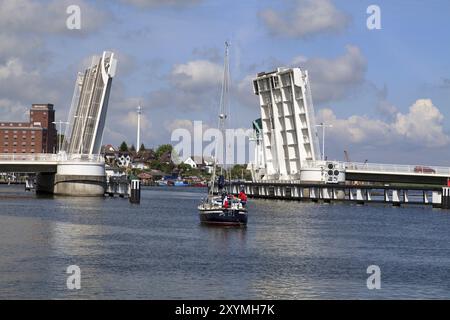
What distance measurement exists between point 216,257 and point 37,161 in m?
55.4

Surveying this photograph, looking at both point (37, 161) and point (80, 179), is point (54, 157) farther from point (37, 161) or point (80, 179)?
point (80, 179)

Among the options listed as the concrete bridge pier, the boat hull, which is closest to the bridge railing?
the concrete bridge pier

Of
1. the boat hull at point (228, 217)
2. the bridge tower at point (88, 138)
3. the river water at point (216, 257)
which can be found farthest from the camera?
the bridge tower at point (88, 138)

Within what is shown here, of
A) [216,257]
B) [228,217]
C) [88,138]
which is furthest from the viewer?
[88,138]

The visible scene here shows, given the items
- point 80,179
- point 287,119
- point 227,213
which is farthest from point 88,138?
point 227,213

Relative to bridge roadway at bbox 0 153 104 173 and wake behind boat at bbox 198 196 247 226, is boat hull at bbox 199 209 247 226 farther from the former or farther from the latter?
bridge roadway at bbox 0 153 104 173

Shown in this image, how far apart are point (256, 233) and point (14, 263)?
1945cm

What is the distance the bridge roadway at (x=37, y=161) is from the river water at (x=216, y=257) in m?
23.4

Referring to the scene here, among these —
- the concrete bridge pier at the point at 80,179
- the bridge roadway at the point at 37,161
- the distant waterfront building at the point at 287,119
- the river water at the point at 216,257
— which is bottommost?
the river water at the point at 216,257

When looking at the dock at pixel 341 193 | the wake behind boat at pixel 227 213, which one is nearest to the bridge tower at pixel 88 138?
the dock at pixel 341 193

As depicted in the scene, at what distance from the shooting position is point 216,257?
38031mm

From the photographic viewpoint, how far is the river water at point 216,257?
2911 cm

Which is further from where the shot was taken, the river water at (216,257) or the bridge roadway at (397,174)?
the bridge roadway at (397,174)

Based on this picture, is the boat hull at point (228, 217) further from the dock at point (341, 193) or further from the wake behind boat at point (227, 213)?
the dock at point (341, 193)
